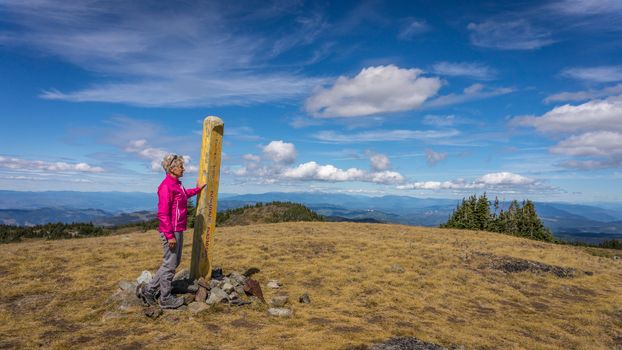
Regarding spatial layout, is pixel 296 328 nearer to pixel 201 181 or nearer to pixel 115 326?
pixel 115 326

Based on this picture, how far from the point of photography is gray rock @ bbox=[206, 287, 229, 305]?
470 inches

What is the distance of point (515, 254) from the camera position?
24.3 m

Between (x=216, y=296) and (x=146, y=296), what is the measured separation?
2254mm

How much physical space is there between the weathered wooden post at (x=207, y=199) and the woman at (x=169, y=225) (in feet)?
4.59

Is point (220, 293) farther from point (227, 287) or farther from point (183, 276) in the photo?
point (183, 276)

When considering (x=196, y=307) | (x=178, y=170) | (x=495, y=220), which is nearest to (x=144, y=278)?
(x=196, y=307)

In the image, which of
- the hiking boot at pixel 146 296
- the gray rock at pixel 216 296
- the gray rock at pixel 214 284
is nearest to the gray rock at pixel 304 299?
the gray rock at pixel 216 296

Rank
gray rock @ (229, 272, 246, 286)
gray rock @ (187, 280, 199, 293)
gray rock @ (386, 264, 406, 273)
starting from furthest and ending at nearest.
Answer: gray rock @ (386, 264, 406, 273)
gray rock @ (229, 272, 246, 286)
gray rock @ (187, 280, 199, 293)

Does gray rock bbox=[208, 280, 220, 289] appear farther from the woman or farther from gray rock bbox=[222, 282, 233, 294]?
the woman

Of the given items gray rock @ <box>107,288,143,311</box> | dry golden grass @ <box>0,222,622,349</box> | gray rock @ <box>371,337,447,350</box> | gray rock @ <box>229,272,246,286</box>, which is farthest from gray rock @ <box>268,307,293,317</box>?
gray rock @ <box>107,288,143,311</box>

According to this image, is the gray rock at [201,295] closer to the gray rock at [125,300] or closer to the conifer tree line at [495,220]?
the gray rock at [125,300]

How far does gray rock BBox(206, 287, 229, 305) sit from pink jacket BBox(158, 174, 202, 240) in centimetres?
268

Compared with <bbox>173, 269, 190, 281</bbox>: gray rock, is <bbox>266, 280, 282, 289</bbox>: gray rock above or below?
below

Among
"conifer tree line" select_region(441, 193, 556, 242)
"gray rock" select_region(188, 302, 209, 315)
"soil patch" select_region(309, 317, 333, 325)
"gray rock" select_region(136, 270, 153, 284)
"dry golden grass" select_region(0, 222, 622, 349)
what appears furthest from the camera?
"conifer tree line" select_region(441, 193, 556, 242)
